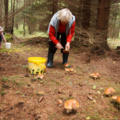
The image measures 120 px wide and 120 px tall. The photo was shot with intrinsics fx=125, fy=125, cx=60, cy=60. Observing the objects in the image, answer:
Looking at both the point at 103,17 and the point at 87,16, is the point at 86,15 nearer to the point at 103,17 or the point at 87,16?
the point at 87,16

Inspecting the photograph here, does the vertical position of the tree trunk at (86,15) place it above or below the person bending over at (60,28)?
above

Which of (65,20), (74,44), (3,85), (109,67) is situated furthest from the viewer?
(74,44)

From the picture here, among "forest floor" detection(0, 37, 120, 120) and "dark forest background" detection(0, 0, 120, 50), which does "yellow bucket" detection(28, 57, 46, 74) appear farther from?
"dark forest background" detection(0, 0, 120, 50)

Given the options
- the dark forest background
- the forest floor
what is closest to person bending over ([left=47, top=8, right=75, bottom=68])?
the forest floor

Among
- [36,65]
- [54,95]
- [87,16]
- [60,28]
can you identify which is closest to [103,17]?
[87,16]

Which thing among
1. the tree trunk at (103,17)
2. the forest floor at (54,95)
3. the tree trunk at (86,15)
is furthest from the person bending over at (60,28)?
the tree trunk at (86,15)

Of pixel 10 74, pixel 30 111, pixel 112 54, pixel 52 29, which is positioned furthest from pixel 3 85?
pixel 112 54

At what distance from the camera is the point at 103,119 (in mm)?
1766

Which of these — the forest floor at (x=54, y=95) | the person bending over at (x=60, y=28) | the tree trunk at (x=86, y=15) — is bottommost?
the forest floor at (x=54, y=95)

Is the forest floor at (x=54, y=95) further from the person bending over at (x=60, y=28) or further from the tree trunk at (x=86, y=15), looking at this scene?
the tree trunk at (x=86, y=15)

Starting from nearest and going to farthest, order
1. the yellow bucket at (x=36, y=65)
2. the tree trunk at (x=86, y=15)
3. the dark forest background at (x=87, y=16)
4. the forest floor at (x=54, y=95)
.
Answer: the forest floor at (x=54, y=95) < the yellow bucket at (x=36, y=65) < the dark forest background at (x=87, y=16) < the tree trunk at (x=86, y=15)

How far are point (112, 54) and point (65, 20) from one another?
9.20 ft

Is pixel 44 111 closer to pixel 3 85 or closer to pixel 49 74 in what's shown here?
pixel 3 85

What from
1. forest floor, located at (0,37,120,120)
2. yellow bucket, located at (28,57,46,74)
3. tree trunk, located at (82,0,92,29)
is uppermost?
tree trunk, located at (82,0,92,29)
